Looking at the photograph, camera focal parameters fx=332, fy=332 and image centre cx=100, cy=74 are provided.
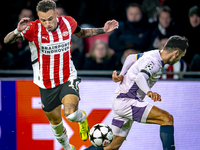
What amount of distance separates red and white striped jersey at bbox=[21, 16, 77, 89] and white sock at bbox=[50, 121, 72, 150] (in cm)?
61

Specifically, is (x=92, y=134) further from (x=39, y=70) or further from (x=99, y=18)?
(x=99, y=18)

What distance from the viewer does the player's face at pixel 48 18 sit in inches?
160

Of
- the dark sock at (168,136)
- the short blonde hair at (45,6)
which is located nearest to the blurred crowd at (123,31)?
the dark sock at (168,136)

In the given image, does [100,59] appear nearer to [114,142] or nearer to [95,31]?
[95,31]

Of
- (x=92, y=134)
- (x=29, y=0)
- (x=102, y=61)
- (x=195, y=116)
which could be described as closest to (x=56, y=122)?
(x=92, y=134)

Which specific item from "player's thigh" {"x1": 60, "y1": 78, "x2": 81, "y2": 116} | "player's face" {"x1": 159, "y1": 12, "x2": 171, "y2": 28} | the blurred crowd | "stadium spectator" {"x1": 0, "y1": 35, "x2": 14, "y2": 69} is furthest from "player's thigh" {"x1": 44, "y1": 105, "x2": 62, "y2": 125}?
"player's face" {"x1": 159, "y1": 12, "x2": 171, "y2": 28}

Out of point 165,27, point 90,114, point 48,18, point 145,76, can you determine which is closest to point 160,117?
point 145,76

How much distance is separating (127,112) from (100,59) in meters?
1.94

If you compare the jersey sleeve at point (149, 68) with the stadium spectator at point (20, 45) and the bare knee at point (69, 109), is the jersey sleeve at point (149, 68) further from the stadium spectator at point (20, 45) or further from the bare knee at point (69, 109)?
the stadium spectator at point (20, 45)

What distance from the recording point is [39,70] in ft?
14.5

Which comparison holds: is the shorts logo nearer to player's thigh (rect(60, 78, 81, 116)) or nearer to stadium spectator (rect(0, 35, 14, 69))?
player's thigh (rect(60, 78, 81, 116))

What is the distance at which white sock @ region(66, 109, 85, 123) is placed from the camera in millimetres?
4107

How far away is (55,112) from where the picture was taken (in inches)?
181

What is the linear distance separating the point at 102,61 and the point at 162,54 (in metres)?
1.97
